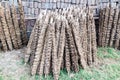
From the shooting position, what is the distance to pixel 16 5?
6.07 meters

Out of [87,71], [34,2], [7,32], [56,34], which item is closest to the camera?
[56,34]

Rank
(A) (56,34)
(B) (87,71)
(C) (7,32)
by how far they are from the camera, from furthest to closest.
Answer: (C) (7,32), (B) (87,71), (A) (56,34)

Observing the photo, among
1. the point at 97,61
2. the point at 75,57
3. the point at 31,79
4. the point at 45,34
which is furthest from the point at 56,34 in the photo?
the point at 97,61

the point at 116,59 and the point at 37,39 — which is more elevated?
the point at 37,39

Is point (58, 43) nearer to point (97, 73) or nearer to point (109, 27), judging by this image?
point (97, 73)

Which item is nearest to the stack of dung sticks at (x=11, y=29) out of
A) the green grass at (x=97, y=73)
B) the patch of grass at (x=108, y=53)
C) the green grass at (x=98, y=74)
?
the green grass at (x=97, y=73)

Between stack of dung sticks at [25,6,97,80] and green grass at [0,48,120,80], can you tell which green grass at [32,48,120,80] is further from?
stack of dung sticks at [25,6,97,80]

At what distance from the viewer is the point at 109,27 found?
6.40 meters

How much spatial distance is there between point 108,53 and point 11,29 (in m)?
2.22

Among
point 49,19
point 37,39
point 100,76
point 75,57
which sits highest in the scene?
point 49,19

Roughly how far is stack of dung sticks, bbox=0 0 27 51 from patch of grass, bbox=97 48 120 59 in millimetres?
1715

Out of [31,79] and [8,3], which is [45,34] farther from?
[8,3]

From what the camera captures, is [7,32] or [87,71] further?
[7,32]

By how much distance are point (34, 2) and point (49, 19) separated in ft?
3.69
